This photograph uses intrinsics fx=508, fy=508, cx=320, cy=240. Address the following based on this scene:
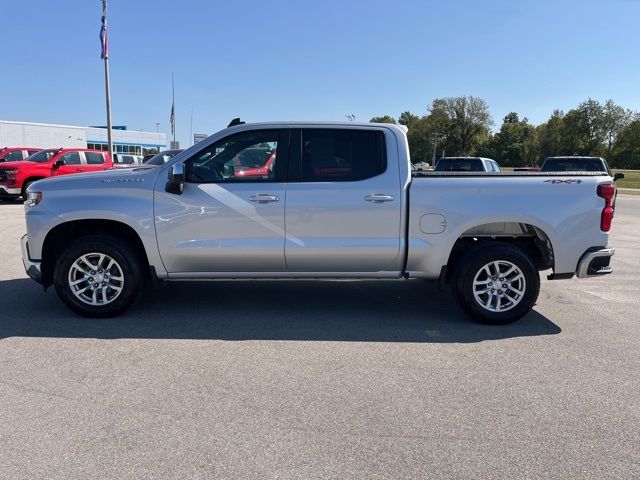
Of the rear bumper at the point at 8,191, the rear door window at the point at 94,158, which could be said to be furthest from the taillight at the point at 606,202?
the rear door window at the point at 94,158

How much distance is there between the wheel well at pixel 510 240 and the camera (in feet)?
A: 17.3

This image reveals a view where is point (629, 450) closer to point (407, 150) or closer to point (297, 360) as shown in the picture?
point (297, 360)

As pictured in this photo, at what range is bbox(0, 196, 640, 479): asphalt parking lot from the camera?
2869 millimetres

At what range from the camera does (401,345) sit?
15.2 feet

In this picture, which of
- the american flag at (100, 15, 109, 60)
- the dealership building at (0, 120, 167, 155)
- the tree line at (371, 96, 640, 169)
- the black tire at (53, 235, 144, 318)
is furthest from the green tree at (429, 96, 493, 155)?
the black tire at (53, 235, 144, 318)

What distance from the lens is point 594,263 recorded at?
17.0 feet

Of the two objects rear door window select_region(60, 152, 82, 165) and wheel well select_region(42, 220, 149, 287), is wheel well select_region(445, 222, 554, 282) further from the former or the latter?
rear door window select_region(60, 152, 82, 165)

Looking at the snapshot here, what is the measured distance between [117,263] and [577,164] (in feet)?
51.7

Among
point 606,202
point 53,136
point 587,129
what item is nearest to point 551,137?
point 587,129

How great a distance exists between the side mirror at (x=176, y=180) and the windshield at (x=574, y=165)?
46.0 ft

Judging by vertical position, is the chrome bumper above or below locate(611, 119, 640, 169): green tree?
below

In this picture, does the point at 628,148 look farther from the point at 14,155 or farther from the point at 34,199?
the point at 34,199

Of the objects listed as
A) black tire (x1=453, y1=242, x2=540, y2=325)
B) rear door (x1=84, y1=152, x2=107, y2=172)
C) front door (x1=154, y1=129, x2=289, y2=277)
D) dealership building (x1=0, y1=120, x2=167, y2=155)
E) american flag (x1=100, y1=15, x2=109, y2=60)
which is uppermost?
american flag (x1=100, y1=15, x2=109, y2=60)

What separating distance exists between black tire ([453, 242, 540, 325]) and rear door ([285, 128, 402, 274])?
0.71 meters
